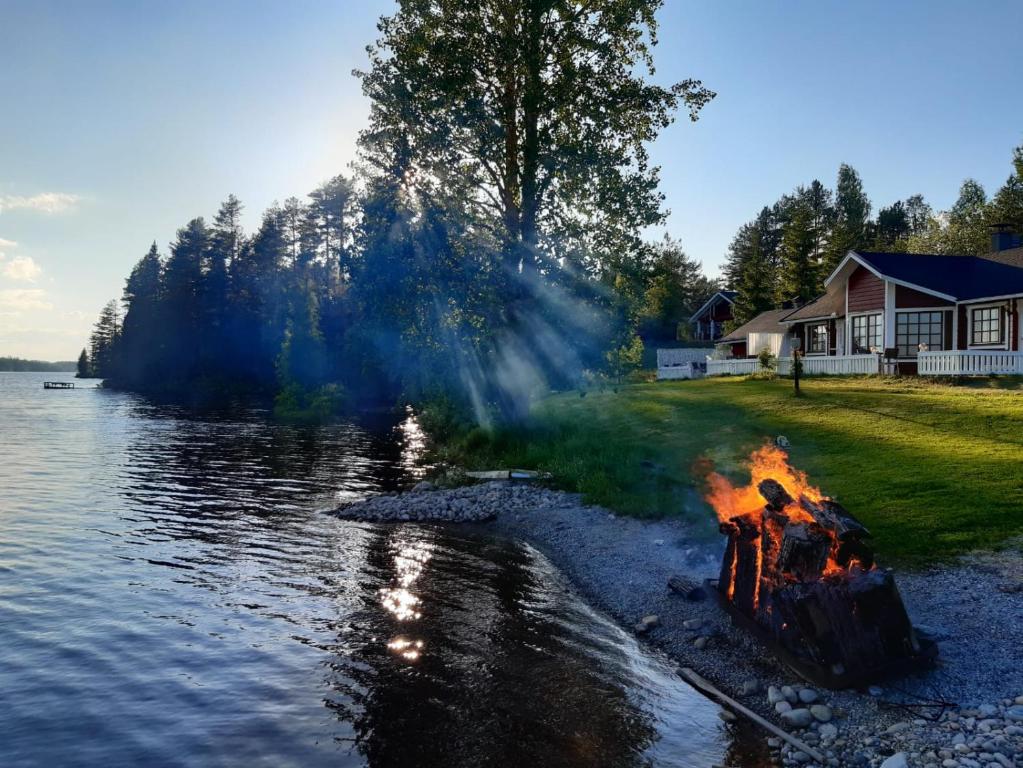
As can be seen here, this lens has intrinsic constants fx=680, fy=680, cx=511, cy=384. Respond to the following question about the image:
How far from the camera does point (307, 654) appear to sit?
10.1 metres

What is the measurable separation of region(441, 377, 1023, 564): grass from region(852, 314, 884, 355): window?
5.69 metres

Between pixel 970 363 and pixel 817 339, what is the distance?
17390 mm

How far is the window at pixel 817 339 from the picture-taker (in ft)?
149

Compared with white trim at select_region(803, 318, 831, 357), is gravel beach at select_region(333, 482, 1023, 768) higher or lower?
lower

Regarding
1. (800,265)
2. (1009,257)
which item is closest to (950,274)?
(1009,257)

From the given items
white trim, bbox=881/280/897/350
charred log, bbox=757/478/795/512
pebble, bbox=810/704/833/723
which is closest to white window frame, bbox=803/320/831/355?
white trim, bbox=881/280/897/350

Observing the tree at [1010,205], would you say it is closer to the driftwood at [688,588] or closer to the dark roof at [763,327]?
the dark roof at [763,327]

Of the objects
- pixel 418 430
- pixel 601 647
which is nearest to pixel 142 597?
pixel 601 647

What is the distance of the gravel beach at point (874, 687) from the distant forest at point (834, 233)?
41.5 m

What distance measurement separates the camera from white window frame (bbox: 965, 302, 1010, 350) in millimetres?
32219

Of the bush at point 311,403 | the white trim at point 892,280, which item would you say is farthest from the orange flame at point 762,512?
the bush at point 311,403

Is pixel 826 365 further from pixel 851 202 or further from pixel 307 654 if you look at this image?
pixel 851 202

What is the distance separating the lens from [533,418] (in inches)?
1209

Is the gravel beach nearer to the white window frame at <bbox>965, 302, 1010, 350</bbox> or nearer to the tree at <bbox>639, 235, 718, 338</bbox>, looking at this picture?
the white window frame at <bbox>965, 302, 1010, 350</bbox>
